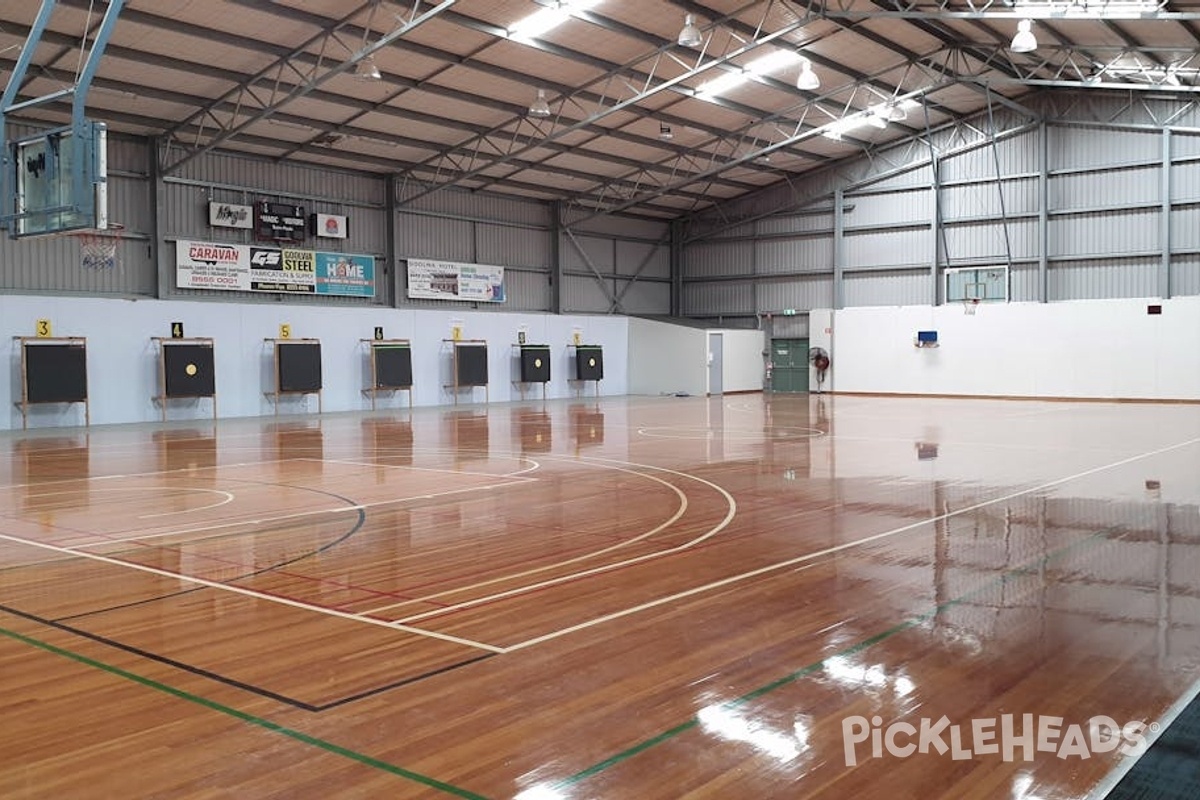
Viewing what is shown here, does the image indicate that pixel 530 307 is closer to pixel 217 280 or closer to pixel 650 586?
Answer: pixel 217 280

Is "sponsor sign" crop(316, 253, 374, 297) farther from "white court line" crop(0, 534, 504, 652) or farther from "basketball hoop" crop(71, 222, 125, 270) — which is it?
"white court line" crop(0, 534, 504, 652)

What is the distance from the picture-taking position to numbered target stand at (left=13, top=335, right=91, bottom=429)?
69.9 ft

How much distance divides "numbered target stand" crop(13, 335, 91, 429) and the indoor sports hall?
0.29 ft

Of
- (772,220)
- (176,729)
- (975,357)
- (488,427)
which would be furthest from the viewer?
(772,220)

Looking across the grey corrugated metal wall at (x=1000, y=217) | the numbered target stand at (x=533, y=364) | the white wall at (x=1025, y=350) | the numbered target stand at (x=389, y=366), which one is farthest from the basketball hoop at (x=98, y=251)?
the white wall at (x=1025, y=350)

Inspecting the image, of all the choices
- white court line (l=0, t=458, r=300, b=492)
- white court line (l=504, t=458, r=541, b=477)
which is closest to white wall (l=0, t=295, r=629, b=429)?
white court line (l=0, t=458, r=300, b=492)

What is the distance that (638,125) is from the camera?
91.3ft

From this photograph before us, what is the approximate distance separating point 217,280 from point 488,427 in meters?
9.29

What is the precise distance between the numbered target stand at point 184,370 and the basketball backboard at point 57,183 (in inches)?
406

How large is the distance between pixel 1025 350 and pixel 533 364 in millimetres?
15957

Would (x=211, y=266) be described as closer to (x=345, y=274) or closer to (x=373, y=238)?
(x=345, y=274)

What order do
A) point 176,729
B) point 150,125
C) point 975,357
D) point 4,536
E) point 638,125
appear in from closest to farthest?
point 176,729 < point 4,536 < point 150,125 < point 638,125 < point 975,357

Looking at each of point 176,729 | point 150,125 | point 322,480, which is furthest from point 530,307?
point 176,729

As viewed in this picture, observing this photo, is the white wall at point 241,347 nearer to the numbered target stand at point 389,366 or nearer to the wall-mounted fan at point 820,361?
the numbered target stand at point 389,366
